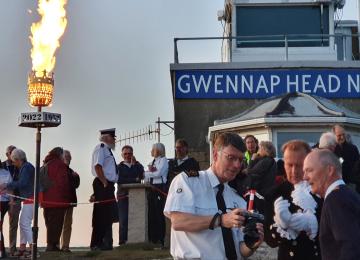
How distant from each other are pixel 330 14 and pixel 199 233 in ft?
71.8

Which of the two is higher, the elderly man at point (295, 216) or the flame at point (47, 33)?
the flame at point (47, 33)

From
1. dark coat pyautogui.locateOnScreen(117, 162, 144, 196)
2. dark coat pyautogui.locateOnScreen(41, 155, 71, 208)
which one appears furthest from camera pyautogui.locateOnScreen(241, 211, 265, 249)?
dark coat pyautogui.locateOnScreen(117, 162, 144, 196)

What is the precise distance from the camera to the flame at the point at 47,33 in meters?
13.8

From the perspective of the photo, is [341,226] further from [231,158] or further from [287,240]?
[287,240]

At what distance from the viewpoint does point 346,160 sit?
12016 mm

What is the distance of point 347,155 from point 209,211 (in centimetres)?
670

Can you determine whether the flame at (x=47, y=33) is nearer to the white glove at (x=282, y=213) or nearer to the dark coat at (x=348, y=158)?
the dark coat at (x=348, y=158)

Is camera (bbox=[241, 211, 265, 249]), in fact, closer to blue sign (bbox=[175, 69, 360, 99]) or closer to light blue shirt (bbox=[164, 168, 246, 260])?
light blue shirt (bbox=[164, 168, 246, 260])

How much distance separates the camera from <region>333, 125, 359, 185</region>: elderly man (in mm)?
11816

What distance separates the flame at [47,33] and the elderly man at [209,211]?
8.11 meters

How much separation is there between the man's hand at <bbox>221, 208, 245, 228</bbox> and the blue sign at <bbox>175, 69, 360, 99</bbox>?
58.1ft

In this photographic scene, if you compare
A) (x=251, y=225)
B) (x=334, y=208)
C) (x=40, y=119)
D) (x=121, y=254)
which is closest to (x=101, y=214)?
(x=121, y=254)

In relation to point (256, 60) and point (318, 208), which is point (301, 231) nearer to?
point (318, 208)

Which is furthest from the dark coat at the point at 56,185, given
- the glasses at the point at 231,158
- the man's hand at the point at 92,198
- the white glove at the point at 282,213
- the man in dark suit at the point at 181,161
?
the glasses at the point at 231,158
